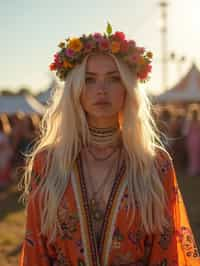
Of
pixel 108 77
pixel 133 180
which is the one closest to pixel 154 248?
pixel 133 180

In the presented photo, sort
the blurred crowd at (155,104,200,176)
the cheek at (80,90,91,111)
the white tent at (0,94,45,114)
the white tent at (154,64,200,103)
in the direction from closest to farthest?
the cheek at (80,90,91,111) → the blurred crowd at (155,104,200,176) → the white tent at (154,64,200,103) → the white tent at (0,94,45,114)


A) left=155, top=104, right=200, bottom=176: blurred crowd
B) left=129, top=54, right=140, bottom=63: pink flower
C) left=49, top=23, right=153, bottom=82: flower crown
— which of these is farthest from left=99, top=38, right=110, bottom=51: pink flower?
left=155, top=104, right=200, bottom=176: blurred crowd

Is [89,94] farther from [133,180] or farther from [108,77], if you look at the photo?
[133,180]

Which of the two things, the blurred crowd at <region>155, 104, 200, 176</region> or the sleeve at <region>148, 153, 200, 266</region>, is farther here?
the blurred crowd at <region>155, 104, 200, 176</region>

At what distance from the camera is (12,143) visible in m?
9.50

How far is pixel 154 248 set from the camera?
1935mm

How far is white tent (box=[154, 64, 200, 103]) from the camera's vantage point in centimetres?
1344

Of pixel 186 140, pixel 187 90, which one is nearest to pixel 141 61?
pixel 186 140

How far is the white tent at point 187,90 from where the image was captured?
13441 mm

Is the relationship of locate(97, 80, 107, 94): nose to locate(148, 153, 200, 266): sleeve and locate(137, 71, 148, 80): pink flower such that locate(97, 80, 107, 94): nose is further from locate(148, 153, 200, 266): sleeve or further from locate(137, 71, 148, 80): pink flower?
locate(148, 153, 200, 266): sleeve

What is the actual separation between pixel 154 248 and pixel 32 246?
0.49 metres

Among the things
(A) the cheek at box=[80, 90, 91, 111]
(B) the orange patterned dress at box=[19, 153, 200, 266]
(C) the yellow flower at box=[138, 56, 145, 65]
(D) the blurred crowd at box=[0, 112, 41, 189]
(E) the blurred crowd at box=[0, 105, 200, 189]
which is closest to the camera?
(B) the orange patterned dress at box=[19, 153, 200, 266]

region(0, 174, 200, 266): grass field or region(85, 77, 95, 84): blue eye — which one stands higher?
region(85, 77, 95, 84): blue eye

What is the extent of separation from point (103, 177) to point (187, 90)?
12.0 meters
